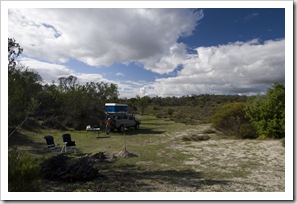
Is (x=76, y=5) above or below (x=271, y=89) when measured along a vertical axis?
above

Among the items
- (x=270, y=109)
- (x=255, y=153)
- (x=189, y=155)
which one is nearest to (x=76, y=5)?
(x=189, y=155)

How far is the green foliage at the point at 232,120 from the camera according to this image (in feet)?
56.6

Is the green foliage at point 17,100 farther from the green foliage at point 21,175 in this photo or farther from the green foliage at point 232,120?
the green foliage at point 232,120

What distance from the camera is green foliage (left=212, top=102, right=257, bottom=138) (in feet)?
56.6

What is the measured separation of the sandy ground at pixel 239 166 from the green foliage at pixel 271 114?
1.09 m

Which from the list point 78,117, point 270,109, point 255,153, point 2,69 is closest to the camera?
point 2,69

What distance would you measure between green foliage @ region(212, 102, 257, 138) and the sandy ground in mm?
2612

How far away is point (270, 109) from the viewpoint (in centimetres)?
1580

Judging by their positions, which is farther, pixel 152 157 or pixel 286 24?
pixel 152 157

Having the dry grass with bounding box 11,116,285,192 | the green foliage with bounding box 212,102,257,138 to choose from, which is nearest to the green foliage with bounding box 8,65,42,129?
the dry grass with bounding box 11,116,285,192

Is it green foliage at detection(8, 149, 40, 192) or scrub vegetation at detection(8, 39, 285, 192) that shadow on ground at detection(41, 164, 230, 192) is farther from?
green foliage at detection(8, 149, 40, 192)

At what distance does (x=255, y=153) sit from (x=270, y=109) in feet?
16.3

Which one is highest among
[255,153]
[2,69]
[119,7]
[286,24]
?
[119,7]

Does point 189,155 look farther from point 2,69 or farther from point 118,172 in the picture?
point 2,69
